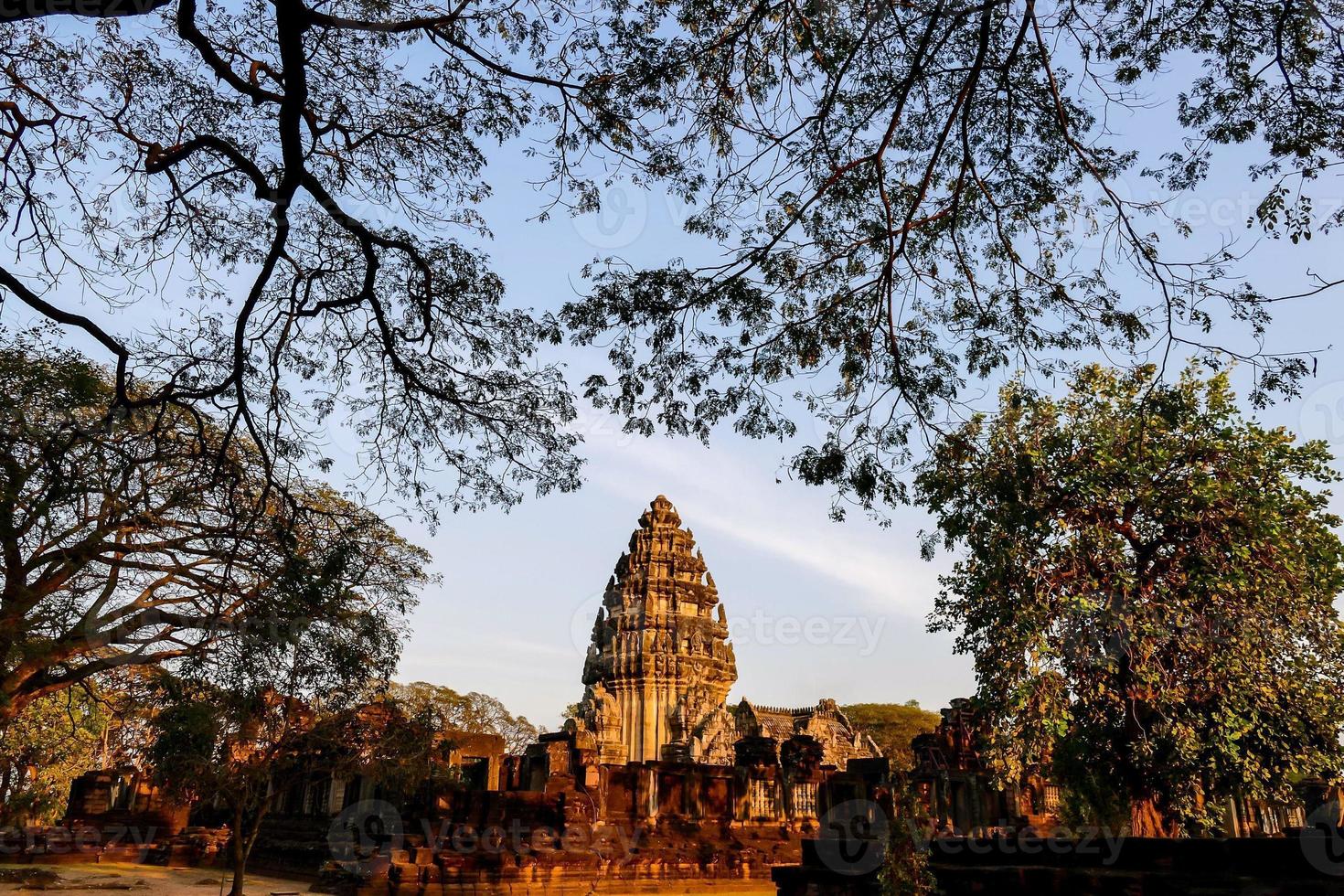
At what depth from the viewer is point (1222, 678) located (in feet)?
37.4

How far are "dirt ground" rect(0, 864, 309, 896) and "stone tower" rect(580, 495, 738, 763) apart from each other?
16724 mm

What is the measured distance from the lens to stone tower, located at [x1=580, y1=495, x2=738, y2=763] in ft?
112

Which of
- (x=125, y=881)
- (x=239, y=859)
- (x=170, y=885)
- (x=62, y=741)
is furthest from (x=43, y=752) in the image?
(x=239, y=859)

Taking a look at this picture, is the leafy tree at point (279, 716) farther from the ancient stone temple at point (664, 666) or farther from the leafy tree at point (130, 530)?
the ancient stone temple at point (664, 666)

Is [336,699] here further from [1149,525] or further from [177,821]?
[177,821]

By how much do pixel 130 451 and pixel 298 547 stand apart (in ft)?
7.47

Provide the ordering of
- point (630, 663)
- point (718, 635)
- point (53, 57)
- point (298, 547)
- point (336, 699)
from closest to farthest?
point (53, 57), point (298, 547), point (336, 699), point (630, 663), point (718, 635)

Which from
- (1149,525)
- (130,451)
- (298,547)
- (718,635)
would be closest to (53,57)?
(130,451)

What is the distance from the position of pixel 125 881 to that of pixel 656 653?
2191 centimetres

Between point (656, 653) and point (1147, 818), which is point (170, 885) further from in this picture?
point (656, 653)

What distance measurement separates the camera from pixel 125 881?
15594 millimetres

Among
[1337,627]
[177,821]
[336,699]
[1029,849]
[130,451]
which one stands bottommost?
[177,821]

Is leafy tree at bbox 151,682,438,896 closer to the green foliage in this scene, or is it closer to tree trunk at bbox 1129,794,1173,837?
the green foliage

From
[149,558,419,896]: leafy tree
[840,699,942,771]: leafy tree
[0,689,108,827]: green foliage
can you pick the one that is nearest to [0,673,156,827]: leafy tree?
[0,689,108,827]: green foliage
